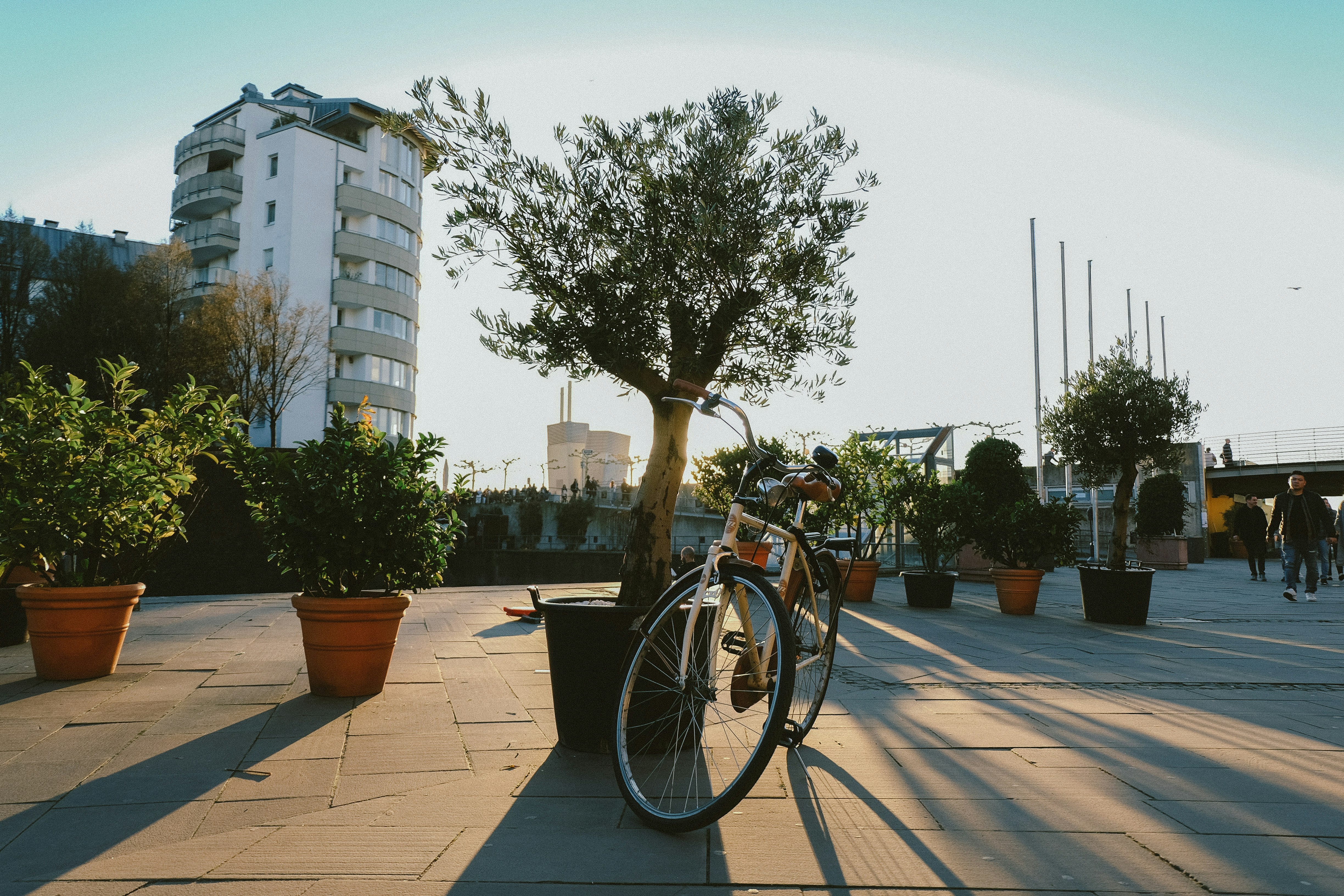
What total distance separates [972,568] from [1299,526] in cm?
517

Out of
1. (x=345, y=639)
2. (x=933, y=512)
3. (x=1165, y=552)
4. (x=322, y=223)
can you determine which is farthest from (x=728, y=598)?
(x=322, y=223)

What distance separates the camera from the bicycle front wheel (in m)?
2.50

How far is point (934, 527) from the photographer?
1017 centimetres

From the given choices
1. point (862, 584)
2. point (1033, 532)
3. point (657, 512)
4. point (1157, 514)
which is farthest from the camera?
point (1157, 514)

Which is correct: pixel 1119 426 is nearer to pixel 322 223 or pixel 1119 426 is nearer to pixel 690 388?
pixel 690 388

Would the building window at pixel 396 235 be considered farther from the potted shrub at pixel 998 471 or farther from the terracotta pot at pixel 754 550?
the terracotta pot at pixel 754 550

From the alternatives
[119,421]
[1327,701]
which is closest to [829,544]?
[1327,701]

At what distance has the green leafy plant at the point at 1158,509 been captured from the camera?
24.7 m

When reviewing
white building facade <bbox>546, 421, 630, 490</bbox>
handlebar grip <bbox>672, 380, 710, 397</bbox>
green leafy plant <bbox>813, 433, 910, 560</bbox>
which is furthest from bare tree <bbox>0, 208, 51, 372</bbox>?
handlebar grip <bbox>672, 380, 710, 397</bbox>

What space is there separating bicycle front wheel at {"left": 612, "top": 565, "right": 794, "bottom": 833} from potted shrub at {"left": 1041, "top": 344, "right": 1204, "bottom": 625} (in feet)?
23.9

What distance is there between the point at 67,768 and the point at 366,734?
1047mm

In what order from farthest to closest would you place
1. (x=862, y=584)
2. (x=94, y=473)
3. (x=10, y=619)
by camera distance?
(x=862, y=584), (x=10, y=619), (x=94, y=473)

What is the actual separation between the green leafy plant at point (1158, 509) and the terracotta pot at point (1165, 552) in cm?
33

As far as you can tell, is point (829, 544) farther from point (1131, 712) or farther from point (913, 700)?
point (1131, 712)
